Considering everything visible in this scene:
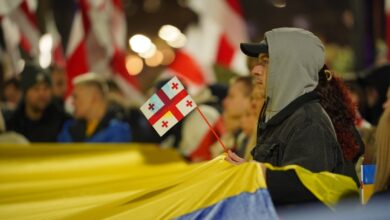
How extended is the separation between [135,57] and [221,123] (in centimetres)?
2244

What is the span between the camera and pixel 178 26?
35250 mm

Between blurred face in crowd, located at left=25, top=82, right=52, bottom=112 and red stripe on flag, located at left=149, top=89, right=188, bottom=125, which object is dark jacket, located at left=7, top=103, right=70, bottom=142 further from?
red stripe on flag, located at left=149, top=89, right=188, bottom=125

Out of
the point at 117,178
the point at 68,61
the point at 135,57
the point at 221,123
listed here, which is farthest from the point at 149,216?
the point at 135,57

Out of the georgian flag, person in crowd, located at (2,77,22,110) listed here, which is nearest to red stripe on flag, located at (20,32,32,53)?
person in crowd, located at (2,77,22,110)

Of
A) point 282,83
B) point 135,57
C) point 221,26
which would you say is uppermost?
→ point 282,83

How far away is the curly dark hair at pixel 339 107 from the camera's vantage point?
21.6ft

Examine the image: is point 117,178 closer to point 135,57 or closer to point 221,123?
point 221,123

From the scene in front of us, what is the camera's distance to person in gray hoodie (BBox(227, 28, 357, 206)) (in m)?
5.92

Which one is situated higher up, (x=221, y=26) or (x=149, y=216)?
(x=149, y=216)

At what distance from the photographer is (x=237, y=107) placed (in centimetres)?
1069

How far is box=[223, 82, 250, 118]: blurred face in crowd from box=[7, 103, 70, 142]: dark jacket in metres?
2.91

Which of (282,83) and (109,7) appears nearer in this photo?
(282,83)

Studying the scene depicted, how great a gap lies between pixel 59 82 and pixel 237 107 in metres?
5.58

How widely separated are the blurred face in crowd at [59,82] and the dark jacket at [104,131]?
2668mm
